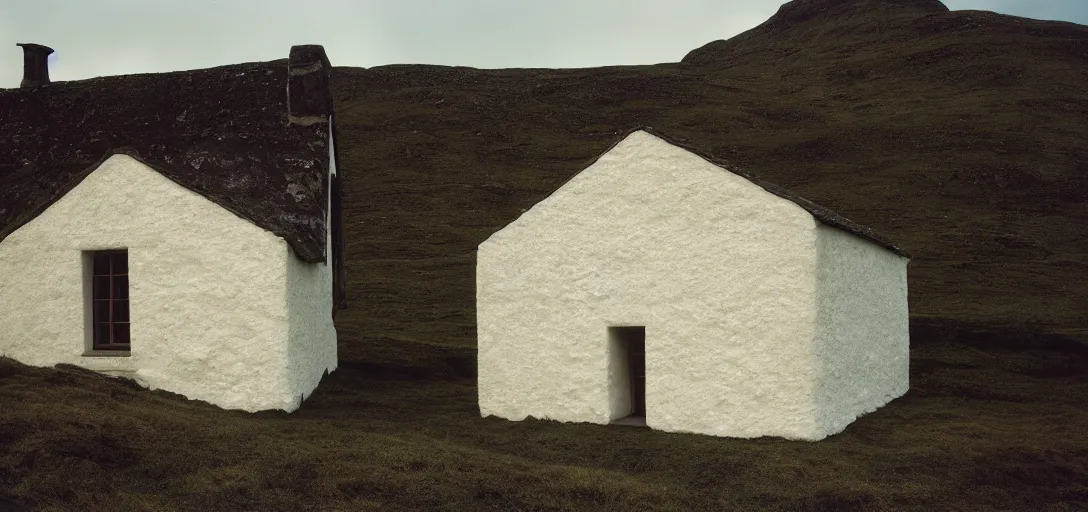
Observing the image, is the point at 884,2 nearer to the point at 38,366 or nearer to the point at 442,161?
the point at 442,161

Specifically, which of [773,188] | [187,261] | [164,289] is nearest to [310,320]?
[187,261]

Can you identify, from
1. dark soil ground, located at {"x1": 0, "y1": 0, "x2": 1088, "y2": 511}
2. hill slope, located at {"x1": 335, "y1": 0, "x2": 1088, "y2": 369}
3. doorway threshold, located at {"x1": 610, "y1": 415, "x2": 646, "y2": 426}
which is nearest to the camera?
dark soil ground, located at {"x1": 0, "y1": 0, "x2": 1088, "y2": 511}

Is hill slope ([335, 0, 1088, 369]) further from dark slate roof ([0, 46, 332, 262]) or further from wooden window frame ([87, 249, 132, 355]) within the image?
wooden window frame ([87, 249, 132, 355])

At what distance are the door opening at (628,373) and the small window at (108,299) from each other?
7752mm

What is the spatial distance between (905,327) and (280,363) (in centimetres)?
1078

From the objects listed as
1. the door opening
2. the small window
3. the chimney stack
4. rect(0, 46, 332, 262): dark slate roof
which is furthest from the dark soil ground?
the chimney stack

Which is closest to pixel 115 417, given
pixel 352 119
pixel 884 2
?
pixel 352 119

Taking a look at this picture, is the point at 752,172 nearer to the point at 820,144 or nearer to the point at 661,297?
the point at 820,144

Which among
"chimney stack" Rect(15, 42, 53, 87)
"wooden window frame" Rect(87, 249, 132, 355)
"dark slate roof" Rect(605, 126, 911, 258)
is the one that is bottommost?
"wooden window frame" Rect(87, 249, 132, 355)

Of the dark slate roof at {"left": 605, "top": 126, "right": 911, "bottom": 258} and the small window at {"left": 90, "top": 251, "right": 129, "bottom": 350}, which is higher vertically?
the dark slate roof at {"left": 605, "top": 126, "right": 911, "bottom": 258}

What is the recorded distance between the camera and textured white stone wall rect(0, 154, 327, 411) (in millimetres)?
14086

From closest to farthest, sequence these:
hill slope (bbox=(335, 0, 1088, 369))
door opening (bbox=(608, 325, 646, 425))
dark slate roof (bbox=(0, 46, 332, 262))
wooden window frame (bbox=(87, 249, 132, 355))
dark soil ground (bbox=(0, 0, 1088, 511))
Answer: dark soil ground (bbox=(0, 0, 1088, 511)) → door opening (bbox=(608, 325, 646, 425)) → wooden window frame (bbox=(87, 249, 132, 355)) → dark slate roof (bbox=(0, 46, 332, 262)) → hill slope (bbox=(335, 0, 1088, 369))

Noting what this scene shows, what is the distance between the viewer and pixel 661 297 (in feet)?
42.7

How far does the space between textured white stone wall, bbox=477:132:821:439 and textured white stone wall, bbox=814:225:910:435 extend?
393 mm
